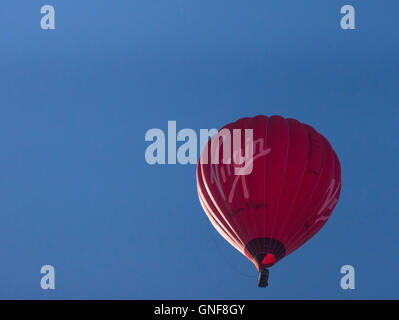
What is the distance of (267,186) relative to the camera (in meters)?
12.8

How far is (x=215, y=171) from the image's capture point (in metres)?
13.3

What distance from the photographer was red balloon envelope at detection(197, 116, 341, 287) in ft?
Result: 41.6

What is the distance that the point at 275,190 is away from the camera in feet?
41.7

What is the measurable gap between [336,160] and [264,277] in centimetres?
287

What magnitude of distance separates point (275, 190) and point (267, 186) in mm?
164

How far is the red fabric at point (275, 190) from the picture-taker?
12.7 m

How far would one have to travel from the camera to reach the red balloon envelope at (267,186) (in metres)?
12.7

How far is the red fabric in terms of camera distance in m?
12.7

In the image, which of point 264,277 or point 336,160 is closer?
point 264,277

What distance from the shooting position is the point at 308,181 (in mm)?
12938
